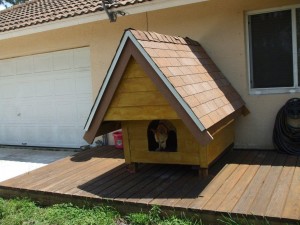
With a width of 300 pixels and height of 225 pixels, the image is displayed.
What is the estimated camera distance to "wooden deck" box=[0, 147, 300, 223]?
4.02m

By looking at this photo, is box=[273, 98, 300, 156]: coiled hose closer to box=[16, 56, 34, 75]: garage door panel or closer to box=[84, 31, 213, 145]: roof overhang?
box=[84, 31, 213, 145]: roof overhang

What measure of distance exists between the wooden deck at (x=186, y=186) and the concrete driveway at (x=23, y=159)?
2.74 feet

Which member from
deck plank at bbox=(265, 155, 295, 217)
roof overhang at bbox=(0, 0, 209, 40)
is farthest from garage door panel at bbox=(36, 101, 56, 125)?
deck plank at bbox=(265, 155, 295, 217)

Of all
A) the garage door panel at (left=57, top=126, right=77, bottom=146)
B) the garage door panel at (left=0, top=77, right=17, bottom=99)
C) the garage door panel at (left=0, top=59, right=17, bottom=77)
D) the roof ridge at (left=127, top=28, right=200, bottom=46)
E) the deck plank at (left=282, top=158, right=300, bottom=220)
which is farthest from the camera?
the garage door panel at (left=0, top=77, right=17, bottom=99)

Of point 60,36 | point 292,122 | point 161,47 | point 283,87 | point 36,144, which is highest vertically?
point 60,36

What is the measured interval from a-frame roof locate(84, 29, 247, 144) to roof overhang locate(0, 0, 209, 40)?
0.94 meters

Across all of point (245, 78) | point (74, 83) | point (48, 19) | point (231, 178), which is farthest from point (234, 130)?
point (48, 19)

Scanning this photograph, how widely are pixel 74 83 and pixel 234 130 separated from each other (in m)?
3.85

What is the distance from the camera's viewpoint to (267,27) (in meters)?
6.38

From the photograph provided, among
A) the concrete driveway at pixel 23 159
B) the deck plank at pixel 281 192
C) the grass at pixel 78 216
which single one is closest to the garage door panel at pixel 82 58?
the concrete driveway at pixel 23 159

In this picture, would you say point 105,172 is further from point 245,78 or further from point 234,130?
point 245,78

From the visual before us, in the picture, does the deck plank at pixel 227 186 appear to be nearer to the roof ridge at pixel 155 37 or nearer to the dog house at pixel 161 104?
the dog house at pixel 161 104

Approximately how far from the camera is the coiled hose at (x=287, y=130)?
6.04m

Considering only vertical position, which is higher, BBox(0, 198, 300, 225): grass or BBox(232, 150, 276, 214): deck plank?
BBox(232, 150, 276, 214): deck plank
